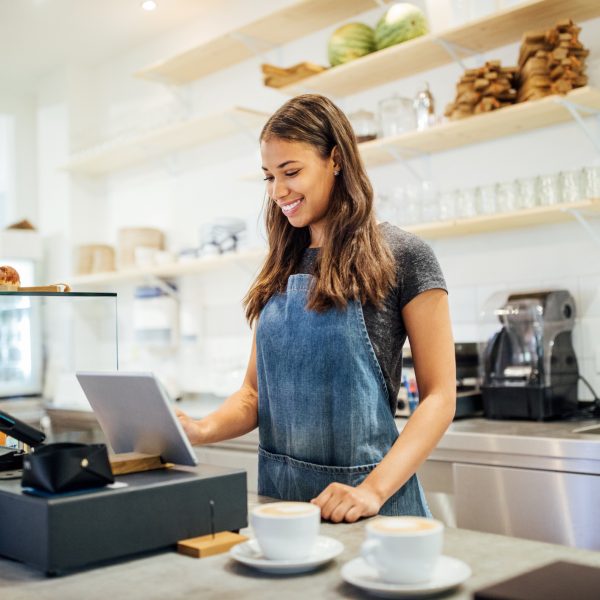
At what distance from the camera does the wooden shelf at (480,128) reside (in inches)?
106

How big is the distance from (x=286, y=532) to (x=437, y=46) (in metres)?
2.50

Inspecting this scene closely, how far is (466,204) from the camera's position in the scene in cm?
298

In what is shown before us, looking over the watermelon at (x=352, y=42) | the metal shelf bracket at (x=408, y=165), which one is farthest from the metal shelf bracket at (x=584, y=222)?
the watermelon at (x=352, y=42)

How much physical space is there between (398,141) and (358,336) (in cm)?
175

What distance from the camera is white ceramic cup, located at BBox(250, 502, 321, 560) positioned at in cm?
100

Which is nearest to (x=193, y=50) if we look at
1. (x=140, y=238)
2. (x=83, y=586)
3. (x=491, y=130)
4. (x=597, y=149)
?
(x=140, y=238)

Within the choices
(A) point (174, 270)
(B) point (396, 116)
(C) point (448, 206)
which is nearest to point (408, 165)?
(B) point (396, 116)

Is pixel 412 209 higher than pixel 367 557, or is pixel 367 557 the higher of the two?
pixel 412 209

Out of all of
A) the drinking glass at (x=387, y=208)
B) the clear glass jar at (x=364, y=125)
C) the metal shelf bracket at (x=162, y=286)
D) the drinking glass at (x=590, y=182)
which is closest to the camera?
the drinking glass at (x=590, y=182)

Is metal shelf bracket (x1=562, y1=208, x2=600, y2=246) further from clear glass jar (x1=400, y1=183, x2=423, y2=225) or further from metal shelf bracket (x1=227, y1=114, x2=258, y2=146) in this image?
metal shelf bracket (x1=227, y1=114, x2=258, y2=146)

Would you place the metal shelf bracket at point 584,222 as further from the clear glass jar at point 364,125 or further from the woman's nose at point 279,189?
the woman's nose at point 279,189

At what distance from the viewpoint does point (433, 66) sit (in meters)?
3.35

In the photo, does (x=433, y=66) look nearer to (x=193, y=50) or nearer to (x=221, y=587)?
(x=193, y=50)

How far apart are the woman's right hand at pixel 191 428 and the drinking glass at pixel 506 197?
1.64m
